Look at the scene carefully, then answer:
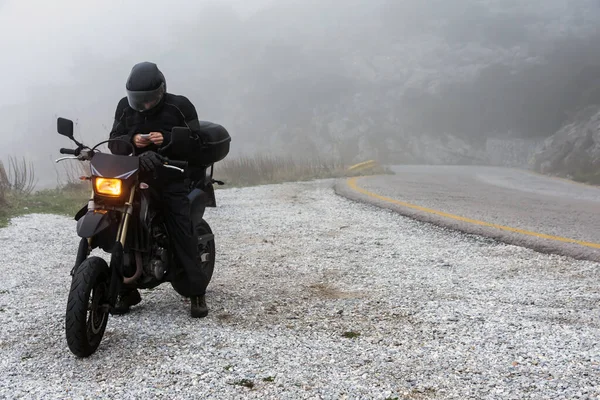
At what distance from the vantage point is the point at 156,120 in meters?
4.10

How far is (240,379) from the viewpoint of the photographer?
3016 mm

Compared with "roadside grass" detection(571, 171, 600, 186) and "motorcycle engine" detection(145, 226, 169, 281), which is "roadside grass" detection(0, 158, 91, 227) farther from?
"roadside grass" detection(571, 171, 600, 186)

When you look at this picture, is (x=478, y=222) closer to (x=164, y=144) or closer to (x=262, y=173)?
(x=164, y=144)

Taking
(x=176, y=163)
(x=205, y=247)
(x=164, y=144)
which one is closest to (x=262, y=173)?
(x=205, y=247)

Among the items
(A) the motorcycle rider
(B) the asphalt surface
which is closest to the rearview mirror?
(A) the motorcycle rider

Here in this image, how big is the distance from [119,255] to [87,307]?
404mm

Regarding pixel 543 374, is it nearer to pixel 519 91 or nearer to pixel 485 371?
pixel 485 371

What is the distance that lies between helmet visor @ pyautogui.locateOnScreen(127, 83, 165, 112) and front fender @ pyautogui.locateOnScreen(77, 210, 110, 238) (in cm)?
91

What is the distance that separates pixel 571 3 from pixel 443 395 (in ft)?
199

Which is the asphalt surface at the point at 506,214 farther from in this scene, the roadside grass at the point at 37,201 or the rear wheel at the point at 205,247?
the roadside grass at the point at 37,201

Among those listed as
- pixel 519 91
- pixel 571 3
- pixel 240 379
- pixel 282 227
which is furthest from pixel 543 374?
pixel 571 3

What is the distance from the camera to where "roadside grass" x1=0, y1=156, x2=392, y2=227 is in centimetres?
969

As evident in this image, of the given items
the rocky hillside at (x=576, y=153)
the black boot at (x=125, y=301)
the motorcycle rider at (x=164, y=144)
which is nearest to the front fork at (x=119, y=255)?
the motorcycle rider at (x=164, y=144)

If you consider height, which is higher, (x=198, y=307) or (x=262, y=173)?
(x=262, y=173)
